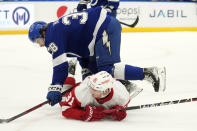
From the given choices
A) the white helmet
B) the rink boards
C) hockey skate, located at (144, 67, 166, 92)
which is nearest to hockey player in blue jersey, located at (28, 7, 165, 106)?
hockey skate, located at (144, 67, 166, 92)

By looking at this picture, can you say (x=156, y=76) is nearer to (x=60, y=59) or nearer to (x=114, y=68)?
(x=114, y=68)

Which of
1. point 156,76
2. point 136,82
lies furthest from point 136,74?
point 136,82

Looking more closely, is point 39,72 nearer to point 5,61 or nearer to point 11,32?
point 5,61

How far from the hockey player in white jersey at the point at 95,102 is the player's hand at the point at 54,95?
5cm

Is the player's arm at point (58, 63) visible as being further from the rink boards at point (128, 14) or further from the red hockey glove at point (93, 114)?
the rink boards at point (128, 14)

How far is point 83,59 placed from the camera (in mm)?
2844

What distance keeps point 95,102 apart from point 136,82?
3.90ft

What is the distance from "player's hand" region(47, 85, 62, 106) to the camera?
228 cm

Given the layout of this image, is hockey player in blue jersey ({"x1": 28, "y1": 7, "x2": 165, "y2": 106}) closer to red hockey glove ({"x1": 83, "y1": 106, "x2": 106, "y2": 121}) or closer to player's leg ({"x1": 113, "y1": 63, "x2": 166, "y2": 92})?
player's leg ({"x1": 113, "y1": 63, "x2": 166, "y2": 92})

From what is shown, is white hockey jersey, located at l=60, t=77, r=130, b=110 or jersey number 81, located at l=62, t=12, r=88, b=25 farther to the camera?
jersey number 81, located at l=62, t=12, r=88, b=25

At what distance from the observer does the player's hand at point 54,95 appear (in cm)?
228

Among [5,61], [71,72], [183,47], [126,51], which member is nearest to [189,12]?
[183,47]

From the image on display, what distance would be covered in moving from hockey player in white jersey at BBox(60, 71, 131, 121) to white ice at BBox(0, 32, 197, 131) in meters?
0.04

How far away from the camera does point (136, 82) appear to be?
3436 millimetres
